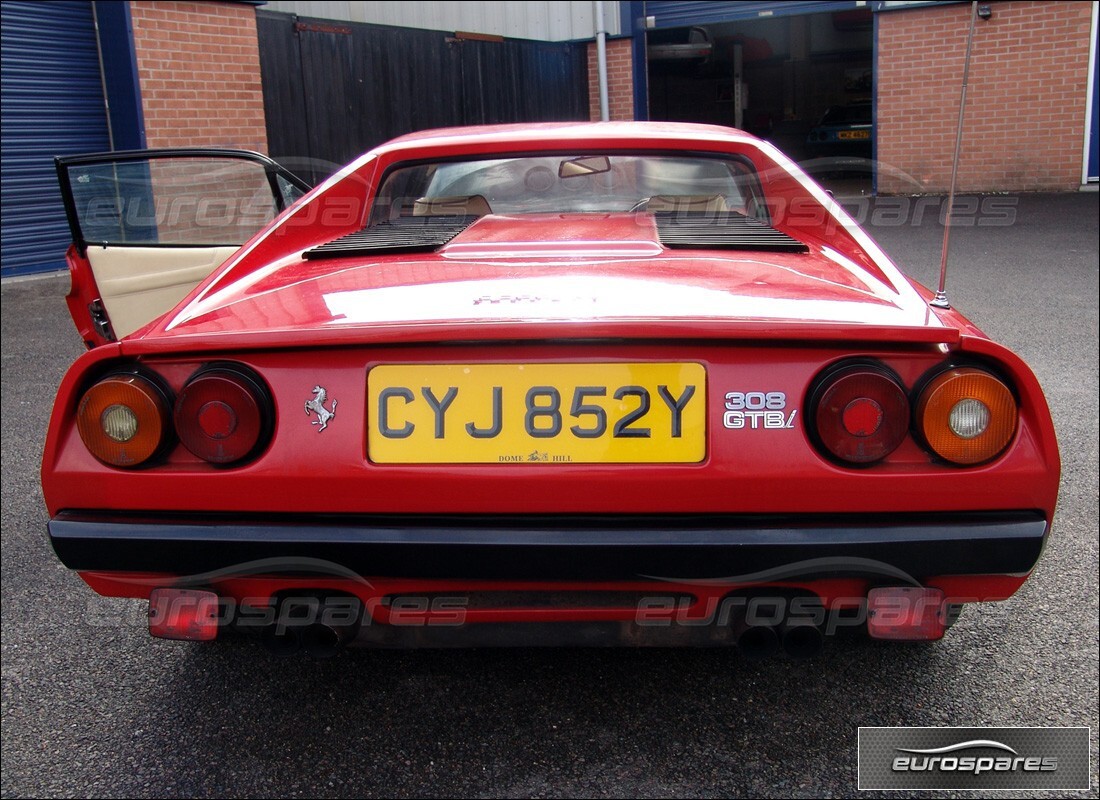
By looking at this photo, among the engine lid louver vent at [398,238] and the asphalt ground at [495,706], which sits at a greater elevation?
the engine lid louver vent at [398,238]

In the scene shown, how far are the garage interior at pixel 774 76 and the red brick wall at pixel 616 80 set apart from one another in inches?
312

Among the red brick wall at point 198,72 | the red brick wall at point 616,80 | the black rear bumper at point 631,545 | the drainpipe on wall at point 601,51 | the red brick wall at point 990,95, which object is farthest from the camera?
the red brick wall at point 616,80

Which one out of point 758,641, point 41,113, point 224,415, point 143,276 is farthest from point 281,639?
point 41,113

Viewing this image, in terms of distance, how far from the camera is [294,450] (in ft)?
5.88

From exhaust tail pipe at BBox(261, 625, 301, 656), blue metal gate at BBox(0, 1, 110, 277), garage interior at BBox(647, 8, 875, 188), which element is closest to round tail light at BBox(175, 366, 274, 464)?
exhaust tail pipe at BBox(261, 625, 301, 656)

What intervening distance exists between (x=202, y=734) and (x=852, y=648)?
153cm

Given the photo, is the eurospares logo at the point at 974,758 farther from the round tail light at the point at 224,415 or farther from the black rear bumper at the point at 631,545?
the round tail light at the point at 224,415

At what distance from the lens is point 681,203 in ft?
9.92

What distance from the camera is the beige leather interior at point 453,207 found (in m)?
3.11

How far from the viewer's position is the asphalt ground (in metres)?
2.02

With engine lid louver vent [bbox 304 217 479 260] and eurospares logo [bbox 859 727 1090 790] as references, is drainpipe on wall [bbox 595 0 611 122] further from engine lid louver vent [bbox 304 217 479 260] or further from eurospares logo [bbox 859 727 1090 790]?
eurospares logo [bbox 859 727 1090 790]

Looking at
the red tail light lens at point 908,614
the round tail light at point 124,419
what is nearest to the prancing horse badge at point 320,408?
the round tail light at point 124,419

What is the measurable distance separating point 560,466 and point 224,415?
60 centimetres

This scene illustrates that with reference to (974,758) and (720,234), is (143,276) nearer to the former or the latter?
(720,234)
